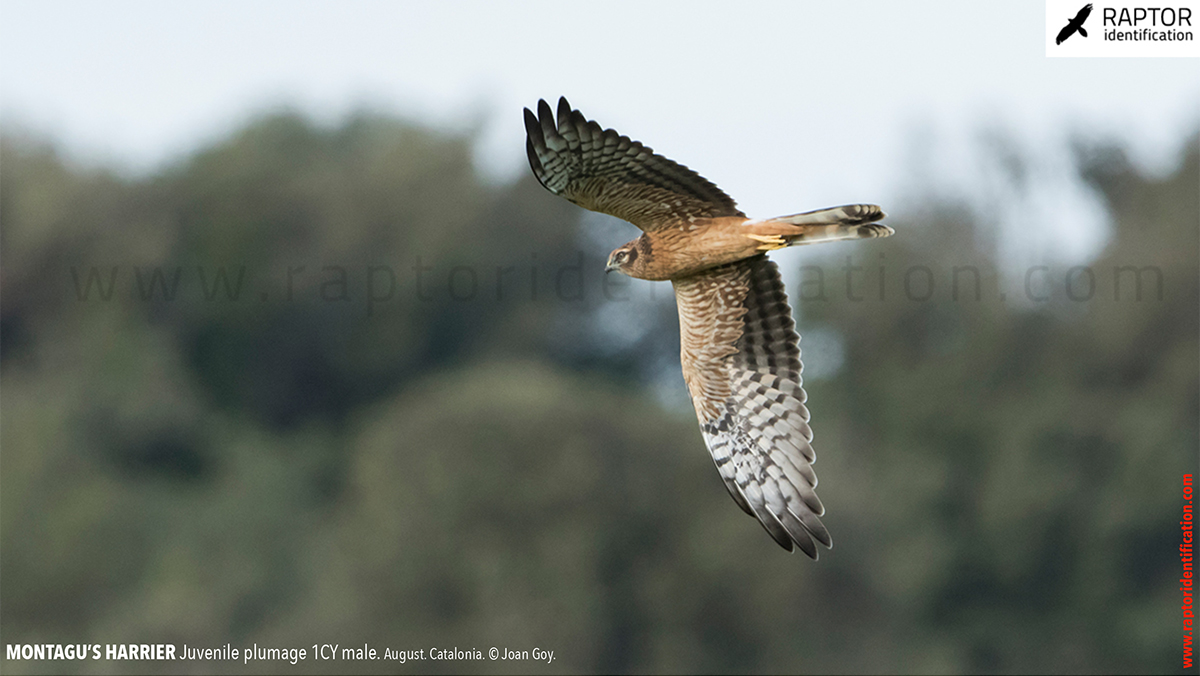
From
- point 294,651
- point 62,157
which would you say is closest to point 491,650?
point 294,651

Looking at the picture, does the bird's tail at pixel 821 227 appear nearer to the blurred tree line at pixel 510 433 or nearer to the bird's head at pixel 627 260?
the bird's head at pixel 627 260

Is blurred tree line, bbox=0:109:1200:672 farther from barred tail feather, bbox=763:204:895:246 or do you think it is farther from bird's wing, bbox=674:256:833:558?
barred tail feather, bbox=763:204:895:246

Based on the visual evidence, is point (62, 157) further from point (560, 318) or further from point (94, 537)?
point (560, 318)

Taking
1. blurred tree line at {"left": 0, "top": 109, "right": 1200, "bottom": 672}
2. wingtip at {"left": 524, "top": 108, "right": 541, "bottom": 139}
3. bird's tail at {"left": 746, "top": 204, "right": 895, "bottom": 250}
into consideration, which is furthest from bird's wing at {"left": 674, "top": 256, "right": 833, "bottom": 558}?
blurred tree line at {"left": 0, "top": 109, "right": 1200, "bottom": 672}

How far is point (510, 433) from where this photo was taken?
3047 cm

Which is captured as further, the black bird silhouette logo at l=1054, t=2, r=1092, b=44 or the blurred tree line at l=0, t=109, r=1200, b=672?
the blurred tree line at l=0, t=109, r=1200, b=672

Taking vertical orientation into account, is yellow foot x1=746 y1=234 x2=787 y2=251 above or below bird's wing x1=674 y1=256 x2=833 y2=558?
above

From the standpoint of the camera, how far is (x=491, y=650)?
1041 inches

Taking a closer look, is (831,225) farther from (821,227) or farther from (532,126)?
(532,126)

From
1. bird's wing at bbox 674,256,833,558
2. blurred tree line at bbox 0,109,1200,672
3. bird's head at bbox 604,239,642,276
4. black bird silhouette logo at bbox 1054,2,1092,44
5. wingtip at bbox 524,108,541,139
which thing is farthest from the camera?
blurred tree line at bbox 0,109,1200,672

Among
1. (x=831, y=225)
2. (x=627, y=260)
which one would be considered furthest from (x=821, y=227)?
(x=627, y=260)

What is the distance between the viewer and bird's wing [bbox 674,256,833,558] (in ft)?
29.3

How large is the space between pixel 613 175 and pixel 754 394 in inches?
78.6

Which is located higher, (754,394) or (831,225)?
(831,225)
